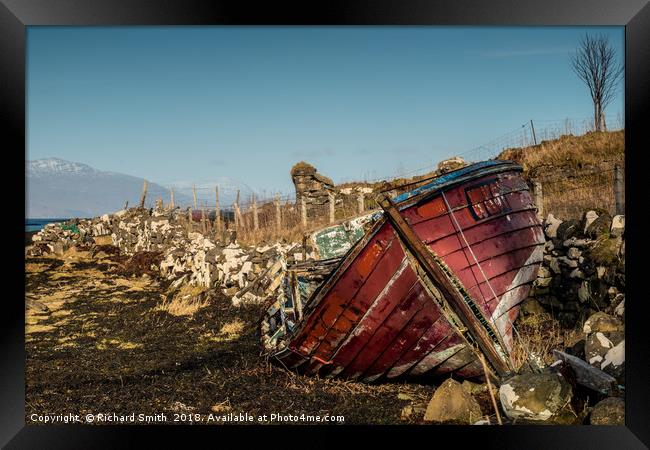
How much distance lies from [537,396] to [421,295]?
53.3 inches

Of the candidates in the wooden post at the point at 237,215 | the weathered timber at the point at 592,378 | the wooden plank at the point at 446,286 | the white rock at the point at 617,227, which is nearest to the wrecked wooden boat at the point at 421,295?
the wooden plank at the point at 446,286

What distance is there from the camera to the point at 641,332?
497 cm

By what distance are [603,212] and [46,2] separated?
734 centimetres

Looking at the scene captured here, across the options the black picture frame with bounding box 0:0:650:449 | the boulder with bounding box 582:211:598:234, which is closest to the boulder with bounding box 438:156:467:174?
the boulder with bounding box 582:211:598:234

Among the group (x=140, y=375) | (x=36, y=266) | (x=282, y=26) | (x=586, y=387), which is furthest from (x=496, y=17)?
(x=36, y=266)

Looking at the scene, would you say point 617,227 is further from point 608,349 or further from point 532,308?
point 608,349

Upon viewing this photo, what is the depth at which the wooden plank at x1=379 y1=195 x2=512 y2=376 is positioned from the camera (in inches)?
208

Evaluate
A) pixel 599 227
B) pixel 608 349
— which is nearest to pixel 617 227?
pixel 599 227

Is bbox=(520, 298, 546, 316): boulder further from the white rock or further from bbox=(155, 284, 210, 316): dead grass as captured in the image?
bbox=(155, 284, 210, 316): dead grass

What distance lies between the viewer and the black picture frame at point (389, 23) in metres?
4.96

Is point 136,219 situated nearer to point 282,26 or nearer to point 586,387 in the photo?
point 282,26

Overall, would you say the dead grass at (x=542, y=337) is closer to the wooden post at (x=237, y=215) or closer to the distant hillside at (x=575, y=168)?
the distant hillside at (x=575, y=168)

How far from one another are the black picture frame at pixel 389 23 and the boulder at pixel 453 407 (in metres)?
0.13

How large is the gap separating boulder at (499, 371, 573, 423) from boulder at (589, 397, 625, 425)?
0.28 m
